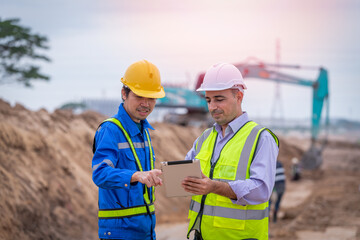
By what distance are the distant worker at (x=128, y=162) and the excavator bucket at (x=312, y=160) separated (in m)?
23.5

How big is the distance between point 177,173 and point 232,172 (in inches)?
20.2

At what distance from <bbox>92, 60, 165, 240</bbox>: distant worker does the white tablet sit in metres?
0.15

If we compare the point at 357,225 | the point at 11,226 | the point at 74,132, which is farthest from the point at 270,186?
the point at 74,132

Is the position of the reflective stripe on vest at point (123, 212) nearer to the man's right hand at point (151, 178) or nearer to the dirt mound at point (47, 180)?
the man's right hand at point (151, 178)

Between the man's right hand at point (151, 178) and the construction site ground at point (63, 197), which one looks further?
the construction site ground at point (63, 197)

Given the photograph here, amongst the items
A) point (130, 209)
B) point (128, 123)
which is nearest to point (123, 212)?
point (130, 209)

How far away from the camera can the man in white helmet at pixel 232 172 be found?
10.1ft

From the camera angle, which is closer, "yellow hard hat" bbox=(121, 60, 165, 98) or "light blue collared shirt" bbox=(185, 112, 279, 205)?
"light blue collared shirt" bbox=(185, 112, 279, 205)

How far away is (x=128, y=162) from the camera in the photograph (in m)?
3.49

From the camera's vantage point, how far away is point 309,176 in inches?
954

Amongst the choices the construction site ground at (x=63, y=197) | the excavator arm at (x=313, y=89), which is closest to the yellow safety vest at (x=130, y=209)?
the construction site ground at (x=63, y=197)

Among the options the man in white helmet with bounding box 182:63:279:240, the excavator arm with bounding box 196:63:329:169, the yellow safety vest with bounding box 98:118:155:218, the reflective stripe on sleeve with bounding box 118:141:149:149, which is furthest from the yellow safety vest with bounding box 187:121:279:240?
the excavator arm with bounding box 196:63:329:169

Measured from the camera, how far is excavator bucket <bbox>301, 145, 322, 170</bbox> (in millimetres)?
25641

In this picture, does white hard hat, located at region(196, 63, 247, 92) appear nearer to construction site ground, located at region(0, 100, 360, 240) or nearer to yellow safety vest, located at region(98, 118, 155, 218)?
yellow safety vest, located at region(98, 118, 155, 218)
